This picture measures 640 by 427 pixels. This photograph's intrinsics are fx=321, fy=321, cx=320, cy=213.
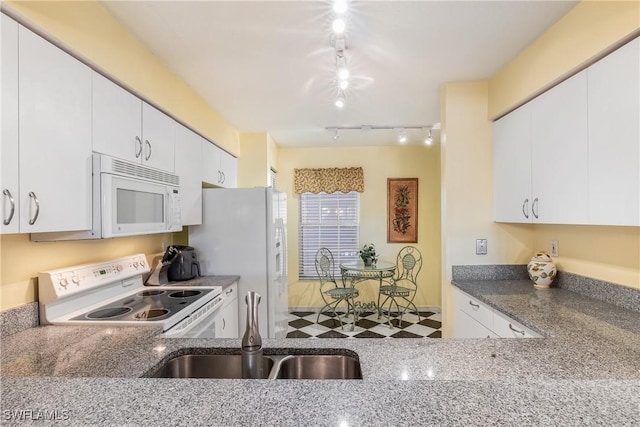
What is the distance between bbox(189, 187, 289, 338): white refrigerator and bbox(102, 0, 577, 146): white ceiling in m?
0.87

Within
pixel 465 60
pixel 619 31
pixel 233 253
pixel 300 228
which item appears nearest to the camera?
pixel 619 31

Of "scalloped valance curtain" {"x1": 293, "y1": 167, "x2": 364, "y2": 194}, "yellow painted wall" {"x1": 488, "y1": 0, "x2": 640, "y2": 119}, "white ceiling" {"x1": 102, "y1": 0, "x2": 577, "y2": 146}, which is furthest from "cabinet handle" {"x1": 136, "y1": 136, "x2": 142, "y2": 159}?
"scalloped valance curtain" {"x1": 293, "y1": 167, "x2": 364, "y2": 194}

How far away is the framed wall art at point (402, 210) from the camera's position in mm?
4672

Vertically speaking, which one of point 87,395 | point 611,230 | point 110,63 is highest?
point 110,63

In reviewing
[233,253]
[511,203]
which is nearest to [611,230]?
[511,203]

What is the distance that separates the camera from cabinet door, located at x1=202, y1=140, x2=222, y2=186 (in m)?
2.89

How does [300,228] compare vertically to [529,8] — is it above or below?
below

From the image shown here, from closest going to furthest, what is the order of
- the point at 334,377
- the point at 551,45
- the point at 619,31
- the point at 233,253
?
1. the point at 334,377
2. the point at 619,31
3. the point at 551,45
4. the point at 233,253

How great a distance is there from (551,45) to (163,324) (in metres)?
2.55

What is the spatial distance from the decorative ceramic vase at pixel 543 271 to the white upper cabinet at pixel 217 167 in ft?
8.86

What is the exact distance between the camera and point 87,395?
0.76 m

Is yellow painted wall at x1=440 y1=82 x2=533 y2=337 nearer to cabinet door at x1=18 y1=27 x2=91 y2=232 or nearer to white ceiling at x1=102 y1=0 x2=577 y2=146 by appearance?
white ceiling at x1=102 y1=0 x2=577 y2=146

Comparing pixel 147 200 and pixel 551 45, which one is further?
pixel 147 200

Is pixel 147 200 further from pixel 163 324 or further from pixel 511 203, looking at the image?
pixel 511 203
